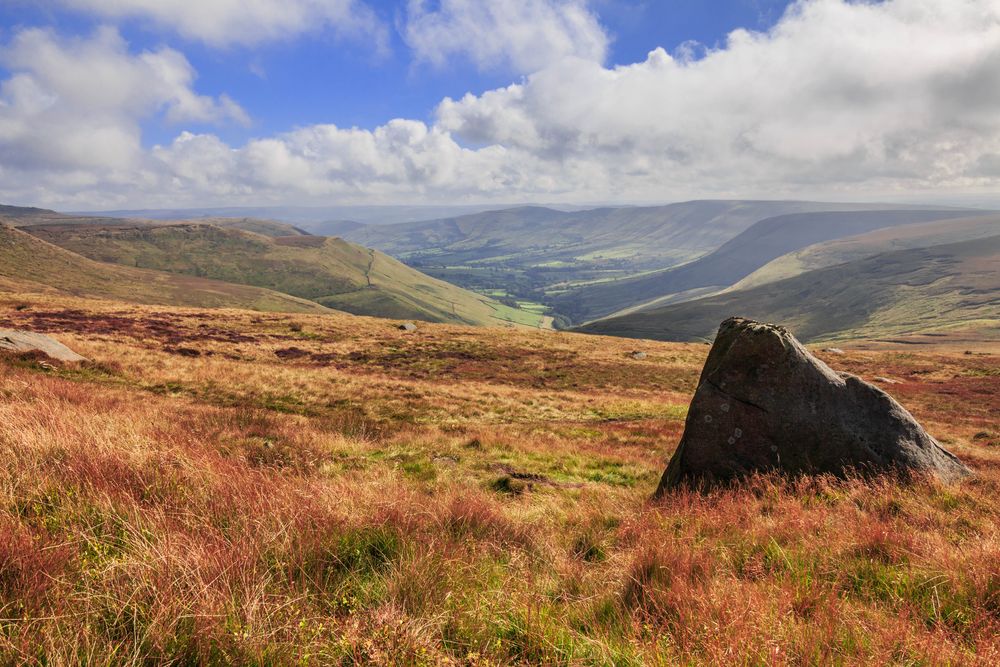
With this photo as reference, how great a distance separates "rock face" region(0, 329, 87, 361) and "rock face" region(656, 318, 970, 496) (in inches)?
1087

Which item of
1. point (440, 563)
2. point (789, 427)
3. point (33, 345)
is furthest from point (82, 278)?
point (789, 427)

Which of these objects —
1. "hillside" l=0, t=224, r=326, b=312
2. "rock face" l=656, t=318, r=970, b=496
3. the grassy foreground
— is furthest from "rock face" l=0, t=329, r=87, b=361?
"hillside" l=0, t=224, r=326, b=312

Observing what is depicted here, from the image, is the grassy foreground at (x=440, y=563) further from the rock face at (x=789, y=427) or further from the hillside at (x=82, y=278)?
the hillside at (x=82, y=278)

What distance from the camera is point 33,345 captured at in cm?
2217

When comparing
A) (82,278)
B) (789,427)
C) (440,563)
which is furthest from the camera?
(82,278)

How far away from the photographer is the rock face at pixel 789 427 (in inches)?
394

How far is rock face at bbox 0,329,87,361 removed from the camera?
69.7 ft

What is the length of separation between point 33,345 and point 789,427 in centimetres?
3168

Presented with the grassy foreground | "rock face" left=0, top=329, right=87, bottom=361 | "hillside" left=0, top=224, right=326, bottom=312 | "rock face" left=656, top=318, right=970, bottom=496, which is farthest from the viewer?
"hillside" left=0, top=224, right=326, bottom=312

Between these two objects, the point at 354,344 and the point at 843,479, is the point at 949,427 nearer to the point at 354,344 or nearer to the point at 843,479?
the point at 843,479

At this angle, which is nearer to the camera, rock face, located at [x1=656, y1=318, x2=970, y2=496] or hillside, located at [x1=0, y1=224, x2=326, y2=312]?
rock face, located at [x1=656, y1=318, x2=970, y2=496]

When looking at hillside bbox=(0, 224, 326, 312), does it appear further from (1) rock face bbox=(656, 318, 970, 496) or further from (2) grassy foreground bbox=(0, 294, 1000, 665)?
(1) rock face bbox=(656, 318, 970, 496)

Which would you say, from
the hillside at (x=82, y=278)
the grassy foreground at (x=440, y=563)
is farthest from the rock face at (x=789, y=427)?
the hillside at (x=82, y=278)

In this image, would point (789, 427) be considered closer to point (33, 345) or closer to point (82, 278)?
point (33, 345)
